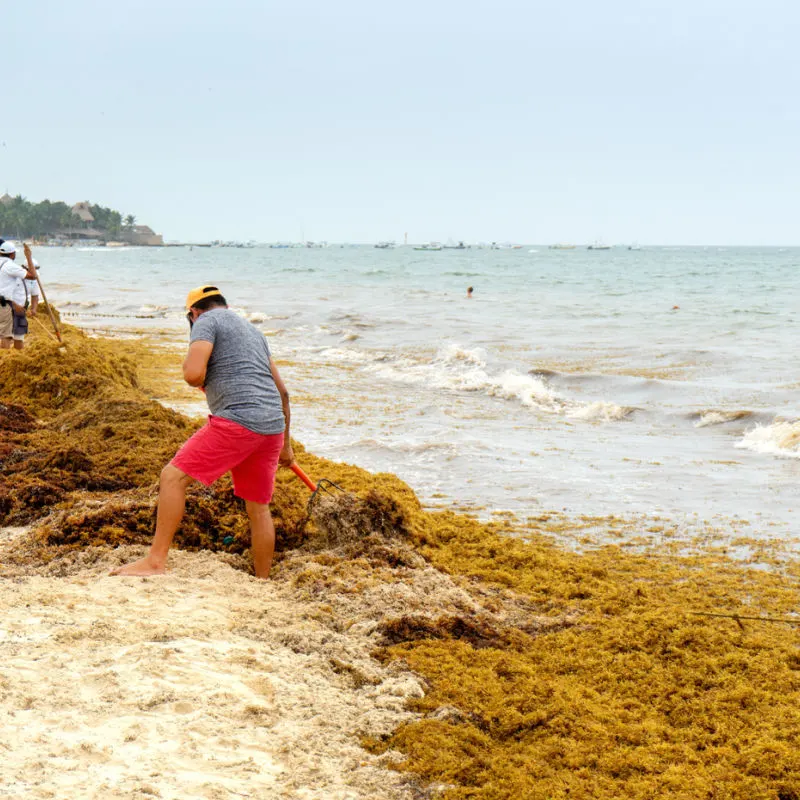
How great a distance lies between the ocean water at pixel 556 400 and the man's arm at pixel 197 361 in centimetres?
295

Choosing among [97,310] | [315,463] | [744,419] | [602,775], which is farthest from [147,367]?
[97,310]

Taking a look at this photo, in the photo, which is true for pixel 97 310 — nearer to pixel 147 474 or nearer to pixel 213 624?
pixel 147 474

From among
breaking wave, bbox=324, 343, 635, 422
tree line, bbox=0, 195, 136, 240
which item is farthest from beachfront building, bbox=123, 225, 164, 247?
breaking wave, bbox=324, 343, 635, 422

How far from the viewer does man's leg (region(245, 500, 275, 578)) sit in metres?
4.84

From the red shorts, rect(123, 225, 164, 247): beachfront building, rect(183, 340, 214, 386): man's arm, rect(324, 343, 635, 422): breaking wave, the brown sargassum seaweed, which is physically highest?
rect(123, 225, 164, 247): beachfront building

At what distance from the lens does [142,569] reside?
15.0ft

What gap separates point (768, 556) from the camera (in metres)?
5.75

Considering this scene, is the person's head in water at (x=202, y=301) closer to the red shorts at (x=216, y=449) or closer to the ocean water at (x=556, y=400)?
the red shorts at (x=216, y=449)

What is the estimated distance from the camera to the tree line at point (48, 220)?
140875mm

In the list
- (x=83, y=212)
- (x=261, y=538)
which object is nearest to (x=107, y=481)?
(x=261, y=538)

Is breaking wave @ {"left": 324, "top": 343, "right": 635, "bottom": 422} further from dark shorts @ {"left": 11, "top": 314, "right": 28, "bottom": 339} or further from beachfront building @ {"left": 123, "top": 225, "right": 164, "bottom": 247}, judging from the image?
beachfront building @ {"left": 123, "top": 225, "right": 164, "bottom": 247}

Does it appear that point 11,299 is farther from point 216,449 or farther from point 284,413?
point 216,449

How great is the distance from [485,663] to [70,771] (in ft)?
6.12

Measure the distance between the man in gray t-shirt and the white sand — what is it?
36cm
